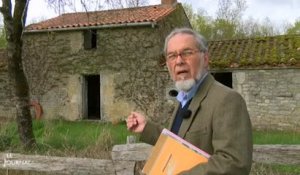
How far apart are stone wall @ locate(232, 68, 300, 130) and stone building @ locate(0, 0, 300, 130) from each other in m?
0.03

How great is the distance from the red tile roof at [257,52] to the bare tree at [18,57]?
7640mm

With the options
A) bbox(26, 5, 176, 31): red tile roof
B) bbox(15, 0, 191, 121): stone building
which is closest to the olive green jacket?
bbox(15, 0, 191, 121): stone building

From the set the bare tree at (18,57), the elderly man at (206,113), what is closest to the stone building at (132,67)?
the bare tree at (18,57)

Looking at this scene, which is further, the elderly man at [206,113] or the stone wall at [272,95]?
the stone wall at [272,95]

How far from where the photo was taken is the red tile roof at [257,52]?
13.8m

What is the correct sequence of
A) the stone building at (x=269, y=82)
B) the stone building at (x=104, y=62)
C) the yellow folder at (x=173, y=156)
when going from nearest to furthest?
the yellow folder at (x=173, y=156) < the stone building at (x=269, y=82) < the stone building at (x=104, y=62)

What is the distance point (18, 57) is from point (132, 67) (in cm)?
846

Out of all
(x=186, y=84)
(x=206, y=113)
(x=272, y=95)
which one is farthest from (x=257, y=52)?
(x=206, y=113)

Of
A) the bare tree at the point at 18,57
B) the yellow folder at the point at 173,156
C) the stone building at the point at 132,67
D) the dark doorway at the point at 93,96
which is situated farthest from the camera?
the dark doorway at the point at 93,96

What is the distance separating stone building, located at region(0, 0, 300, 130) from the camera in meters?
14.0

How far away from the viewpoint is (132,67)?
54.8ft

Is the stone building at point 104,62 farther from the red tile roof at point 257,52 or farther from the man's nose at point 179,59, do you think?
the man's nose at point 179,59

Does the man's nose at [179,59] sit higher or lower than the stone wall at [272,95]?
higher

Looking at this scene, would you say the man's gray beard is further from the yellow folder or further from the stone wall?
the stone wall
